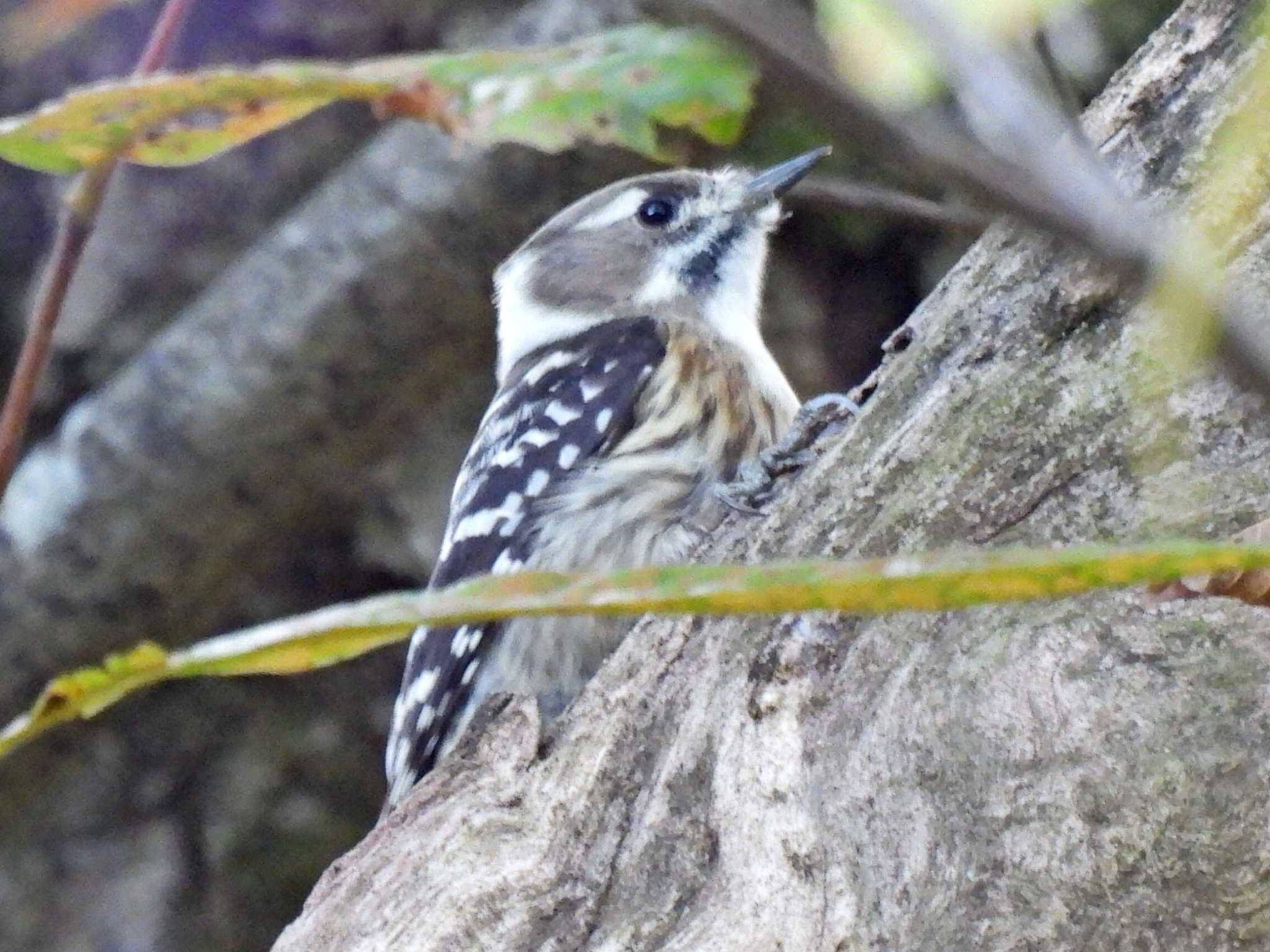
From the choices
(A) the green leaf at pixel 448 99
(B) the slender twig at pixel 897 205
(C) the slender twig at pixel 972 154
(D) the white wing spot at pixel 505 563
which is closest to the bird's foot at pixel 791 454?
(D) the white wing spot at pixel 505 563

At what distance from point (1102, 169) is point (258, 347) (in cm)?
324

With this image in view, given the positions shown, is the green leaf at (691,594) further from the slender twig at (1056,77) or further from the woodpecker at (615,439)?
the woodpecker at (615,439)

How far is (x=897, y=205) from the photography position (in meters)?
0.90

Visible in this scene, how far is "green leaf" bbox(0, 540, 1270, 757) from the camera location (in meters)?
0.65

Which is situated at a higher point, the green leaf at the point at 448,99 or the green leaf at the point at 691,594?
the green leaf at the point at 448,99

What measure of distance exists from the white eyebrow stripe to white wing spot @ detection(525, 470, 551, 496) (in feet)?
3.27

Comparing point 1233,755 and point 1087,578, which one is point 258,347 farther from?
point 1087,578

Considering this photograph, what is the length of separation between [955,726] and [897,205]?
33.3 inches

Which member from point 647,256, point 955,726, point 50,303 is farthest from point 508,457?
point 50,303

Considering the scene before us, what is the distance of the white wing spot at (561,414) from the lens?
9.79 ft

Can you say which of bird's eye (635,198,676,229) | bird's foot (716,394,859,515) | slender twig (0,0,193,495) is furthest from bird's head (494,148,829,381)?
slender twig (0,0,193,495)

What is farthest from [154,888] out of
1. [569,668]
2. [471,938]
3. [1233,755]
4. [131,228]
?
[1233,755]

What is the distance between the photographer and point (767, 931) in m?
1.62

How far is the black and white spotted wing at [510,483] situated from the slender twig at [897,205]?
5.57 ft
